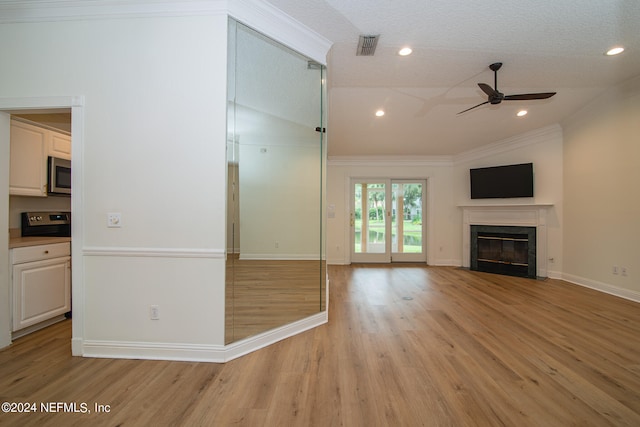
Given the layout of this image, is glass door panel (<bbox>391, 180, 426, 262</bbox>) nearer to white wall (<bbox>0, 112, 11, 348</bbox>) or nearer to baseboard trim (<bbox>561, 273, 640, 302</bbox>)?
baseboard trim (<bbox>561, 273, 640, 302</bbox>)

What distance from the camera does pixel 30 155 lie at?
8.98 feet

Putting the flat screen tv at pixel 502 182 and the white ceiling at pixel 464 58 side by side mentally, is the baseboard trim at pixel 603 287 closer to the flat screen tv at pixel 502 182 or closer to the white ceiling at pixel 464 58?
the flat screen tv at pixel 502 182

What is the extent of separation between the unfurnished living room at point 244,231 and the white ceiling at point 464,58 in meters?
0.03

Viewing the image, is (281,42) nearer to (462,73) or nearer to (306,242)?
(306,242)

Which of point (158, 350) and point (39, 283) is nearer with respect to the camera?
point (158, 350)

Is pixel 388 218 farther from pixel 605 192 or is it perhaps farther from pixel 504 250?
pixel 605 192

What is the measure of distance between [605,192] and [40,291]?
7.21m

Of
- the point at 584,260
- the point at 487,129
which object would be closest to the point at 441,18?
the point at 487,129

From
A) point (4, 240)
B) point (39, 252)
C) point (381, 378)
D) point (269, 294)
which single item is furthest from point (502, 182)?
point (4, 240)

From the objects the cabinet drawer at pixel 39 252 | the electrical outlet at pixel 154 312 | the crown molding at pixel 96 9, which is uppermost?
the crown molding at pixel 96 9

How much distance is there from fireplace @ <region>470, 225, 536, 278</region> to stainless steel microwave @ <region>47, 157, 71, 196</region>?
701 cm

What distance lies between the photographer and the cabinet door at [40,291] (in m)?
2.36

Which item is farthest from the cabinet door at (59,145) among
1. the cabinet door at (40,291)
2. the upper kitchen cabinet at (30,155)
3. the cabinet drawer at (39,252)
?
the cabinet door at (40,291)

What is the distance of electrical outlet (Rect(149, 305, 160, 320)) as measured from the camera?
6.92ft
